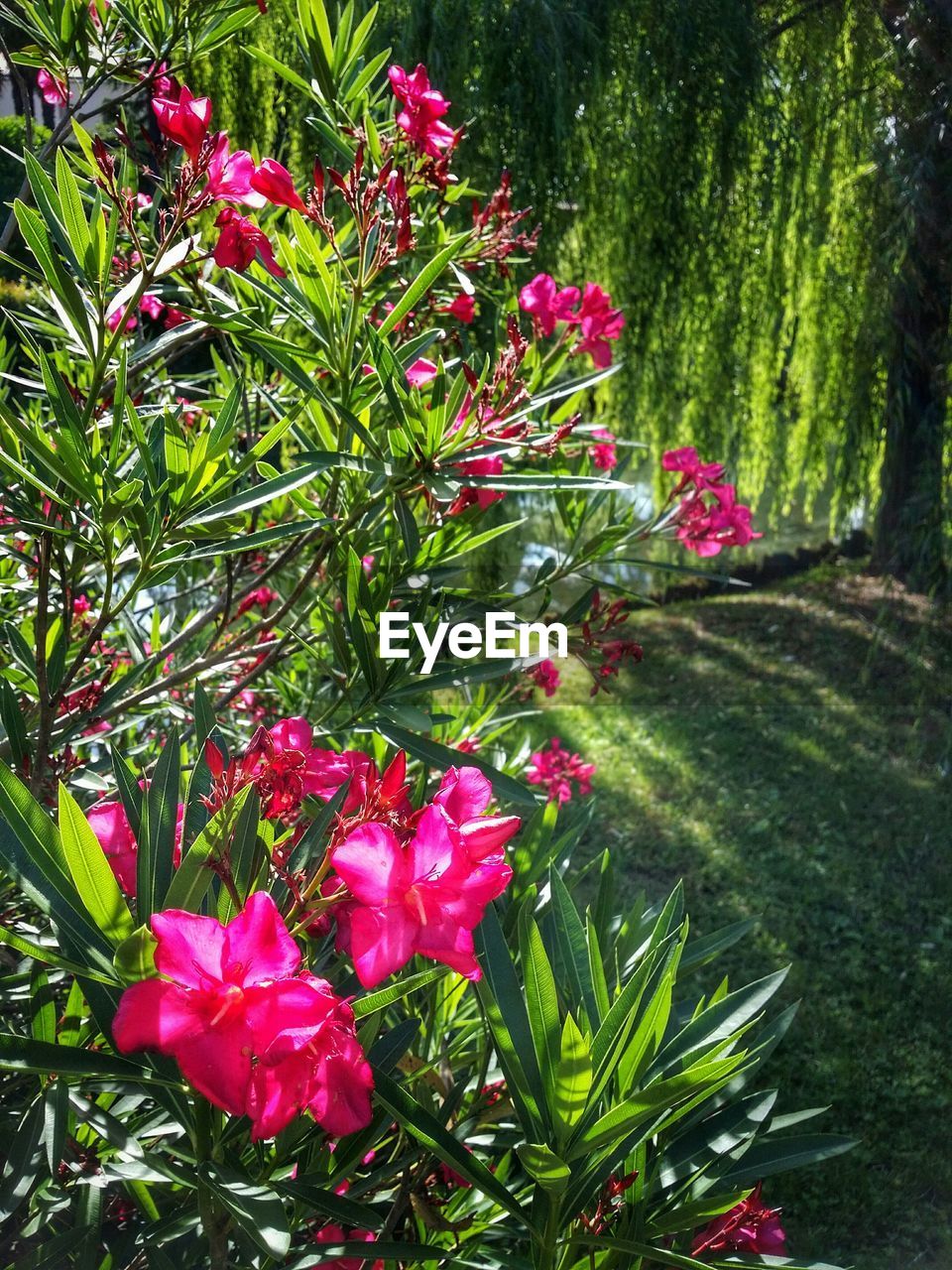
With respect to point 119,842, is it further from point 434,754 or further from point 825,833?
point 825,833

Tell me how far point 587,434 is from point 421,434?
448mm

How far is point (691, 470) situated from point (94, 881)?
0.82 m

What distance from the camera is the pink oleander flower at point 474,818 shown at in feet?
1.69

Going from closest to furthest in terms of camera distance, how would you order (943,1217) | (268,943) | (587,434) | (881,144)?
(268,943) → (587,434) → (943,1217) → (881,144)

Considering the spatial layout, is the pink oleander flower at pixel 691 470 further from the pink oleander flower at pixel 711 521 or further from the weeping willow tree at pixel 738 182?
the weeping willow tree at pixel 738 182

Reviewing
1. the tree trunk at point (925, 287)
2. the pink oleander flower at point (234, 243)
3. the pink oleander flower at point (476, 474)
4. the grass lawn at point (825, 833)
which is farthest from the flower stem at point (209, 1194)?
the tree trunk at point (925, 287)

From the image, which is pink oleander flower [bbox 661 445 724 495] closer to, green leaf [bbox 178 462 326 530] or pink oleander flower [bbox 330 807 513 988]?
green leaf [bbox 178 462 326 530]

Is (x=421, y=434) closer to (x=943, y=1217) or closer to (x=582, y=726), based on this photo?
(x=943, y=1217)

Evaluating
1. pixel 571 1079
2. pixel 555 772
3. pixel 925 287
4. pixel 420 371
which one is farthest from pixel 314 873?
pixel 925 287

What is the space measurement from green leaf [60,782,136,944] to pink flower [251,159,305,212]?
1.63 ft

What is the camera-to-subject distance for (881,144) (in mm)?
2875

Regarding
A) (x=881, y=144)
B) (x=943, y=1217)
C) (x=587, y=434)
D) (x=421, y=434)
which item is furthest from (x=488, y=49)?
(x=943, y=1217)

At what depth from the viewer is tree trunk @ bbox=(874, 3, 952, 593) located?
2633mm

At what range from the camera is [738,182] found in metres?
3.03
